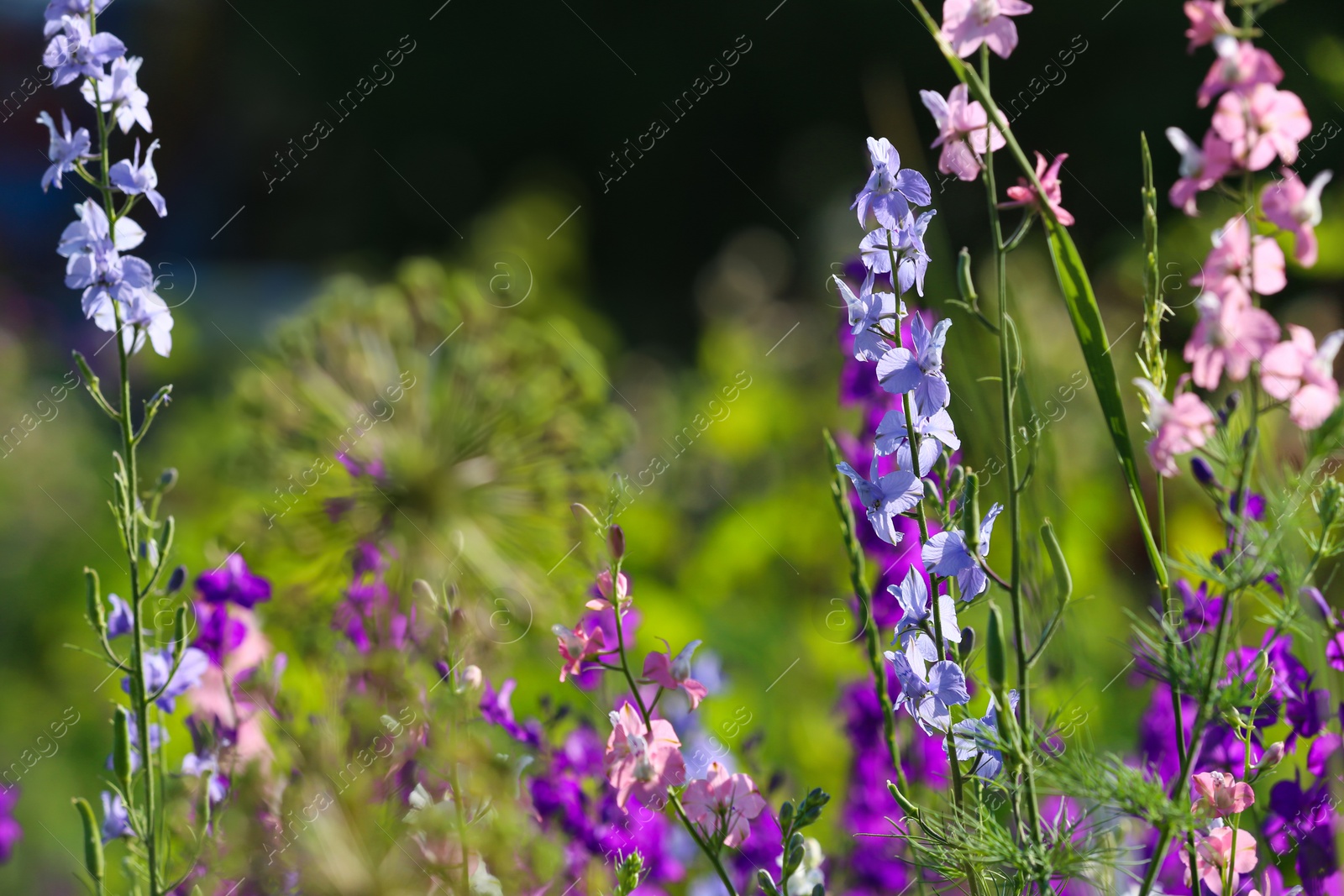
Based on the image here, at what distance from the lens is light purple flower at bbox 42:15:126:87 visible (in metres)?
0.81

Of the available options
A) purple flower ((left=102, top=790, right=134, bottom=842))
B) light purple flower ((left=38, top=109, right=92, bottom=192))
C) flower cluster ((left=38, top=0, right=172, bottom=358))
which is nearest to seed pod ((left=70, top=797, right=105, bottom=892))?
purple flower ((left=102, top=790, right=134, bottom=842))

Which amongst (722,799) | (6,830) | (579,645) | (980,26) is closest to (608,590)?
(579,645)

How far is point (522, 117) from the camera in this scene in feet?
30.8

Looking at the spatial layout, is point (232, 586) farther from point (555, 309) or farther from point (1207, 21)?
point (555, 309)

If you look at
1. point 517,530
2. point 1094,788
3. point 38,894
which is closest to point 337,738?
point 1094,788

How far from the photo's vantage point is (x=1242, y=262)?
0.55 metres

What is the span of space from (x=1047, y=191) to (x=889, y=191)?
0.36ft

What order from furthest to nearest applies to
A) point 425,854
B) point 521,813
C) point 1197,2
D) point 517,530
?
point 517,530 → point 521,813 → point 425,854 → point 1197,2

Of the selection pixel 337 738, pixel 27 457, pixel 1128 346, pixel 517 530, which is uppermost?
pixel 27 457

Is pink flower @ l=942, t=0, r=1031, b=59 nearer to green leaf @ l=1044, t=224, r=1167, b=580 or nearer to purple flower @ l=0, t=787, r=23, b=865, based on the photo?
green leaf @ l=1044, t=224, r=1167, b=580

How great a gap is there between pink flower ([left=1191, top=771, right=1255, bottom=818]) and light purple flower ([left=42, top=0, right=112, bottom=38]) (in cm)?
96

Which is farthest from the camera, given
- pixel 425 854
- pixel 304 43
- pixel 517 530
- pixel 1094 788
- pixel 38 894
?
pixel 304 43

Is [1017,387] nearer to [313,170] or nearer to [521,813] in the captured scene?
[521,813]

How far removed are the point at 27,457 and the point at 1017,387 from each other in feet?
12.1
